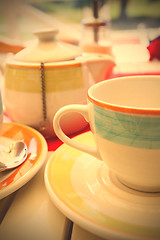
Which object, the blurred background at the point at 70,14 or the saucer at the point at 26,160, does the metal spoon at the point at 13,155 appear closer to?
the saucer at the point at 26,160

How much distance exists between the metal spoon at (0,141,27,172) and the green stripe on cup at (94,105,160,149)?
15 cm

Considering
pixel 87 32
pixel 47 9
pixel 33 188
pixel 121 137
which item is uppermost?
pixel 47 9

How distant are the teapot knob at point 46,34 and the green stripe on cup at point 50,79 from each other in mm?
83

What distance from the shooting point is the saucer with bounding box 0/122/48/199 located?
0.87 feet

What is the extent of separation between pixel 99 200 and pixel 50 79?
0.75 ft

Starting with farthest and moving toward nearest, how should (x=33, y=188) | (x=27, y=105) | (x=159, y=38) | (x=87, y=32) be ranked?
(x=87, y=32) < (x=159, y=38) < (x=27, y=105) < (x=33, y=188)

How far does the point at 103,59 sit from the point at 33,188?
10.8 inches

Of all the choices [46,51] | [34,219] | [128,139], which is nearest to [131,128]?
[128,139]

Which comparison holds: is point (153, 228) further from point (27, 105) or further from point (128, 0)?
point (128, 0)

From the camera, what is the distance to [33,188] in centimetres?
30

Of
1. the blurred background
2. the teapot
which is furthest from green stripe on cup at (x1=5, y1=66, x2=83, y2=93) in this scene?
the blurred background

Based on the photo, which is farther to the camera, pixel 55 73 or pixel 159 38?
pixel 159 38

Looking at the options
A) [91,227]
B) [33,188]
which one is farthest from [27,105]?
[91,227]

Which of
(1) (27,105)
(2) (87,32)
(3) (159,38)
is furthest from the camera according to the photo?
(2) (87,32)
